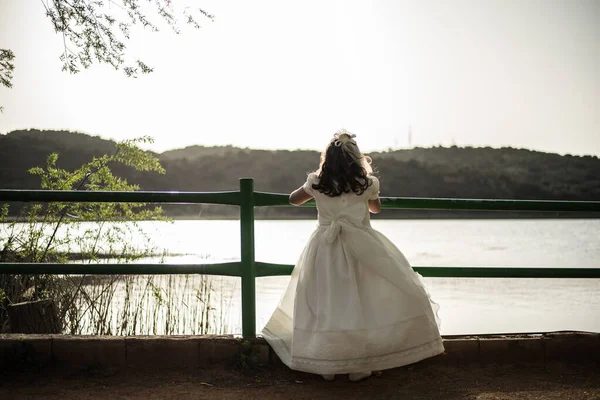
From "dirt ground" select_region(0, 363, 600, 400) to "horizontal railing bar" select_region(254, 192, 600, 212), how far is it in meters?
1.10

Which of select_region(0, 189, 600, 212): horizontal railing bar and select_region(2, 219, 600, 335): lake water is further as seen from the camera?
select_region(2, 219, 600, 335): lake water

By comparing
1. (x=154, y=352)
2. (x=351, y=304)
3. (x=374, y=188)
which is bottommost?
(x=154, y=352)

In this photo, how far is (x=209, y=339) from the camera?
408 centimetres

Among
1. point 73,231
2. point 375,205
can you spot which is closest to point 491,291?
point 73,231

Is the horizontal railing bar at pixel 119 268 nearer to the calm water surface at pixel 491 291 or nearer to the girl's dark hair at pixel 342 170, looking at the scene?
the girl's dark hair at pixel 342 170

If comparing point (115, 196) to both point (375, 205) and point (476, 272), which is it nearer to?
point (375, 205)

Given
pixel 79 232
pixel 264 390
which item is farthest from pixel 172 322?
pixel 264 390

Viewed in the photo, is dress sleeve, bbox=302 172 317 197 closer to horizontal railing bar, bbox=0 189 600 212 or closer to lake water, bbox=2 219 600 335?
horizontal railing bar, bbox=0 189 600 212

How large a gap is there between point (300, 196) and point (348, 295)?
74cm

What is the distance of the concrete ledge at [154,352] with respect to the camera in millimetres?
4000

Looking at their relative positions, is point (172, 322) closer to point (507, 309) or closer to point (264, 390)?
point (264, 390)

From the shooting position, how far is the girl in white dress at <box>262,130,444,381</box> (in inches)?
145

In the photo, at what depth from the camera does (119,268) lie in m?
4.10

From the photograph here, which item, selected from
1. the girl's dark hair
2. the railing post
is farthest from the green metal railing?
the girl's dark hair
